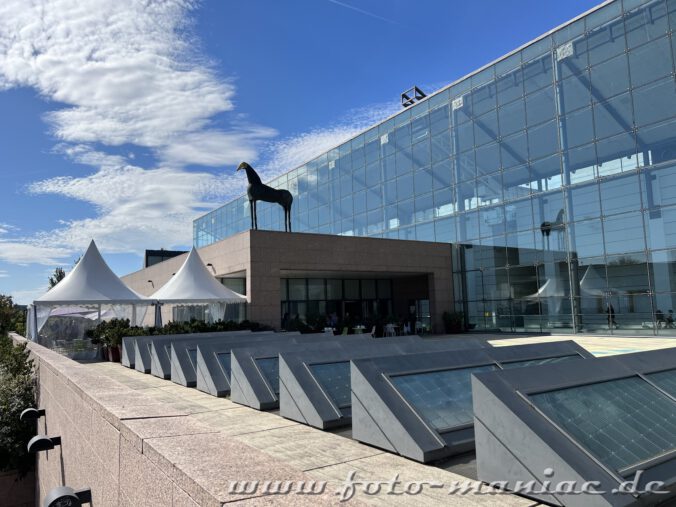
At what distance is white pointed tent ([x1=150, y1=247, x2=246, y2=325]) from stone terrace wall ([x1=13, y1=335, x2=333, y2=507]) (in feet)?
53.2

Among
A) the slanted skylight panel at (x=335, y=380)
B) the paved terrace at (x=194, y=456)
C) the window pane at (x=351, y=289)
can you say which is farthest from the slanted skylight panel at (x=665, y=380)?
the window pane at (x=351, y=289)

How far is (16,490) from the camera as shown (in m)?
12.7

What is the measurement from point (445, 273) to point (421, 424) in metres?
27.1

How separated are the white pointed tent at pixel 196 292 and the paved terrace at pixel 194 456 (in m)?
14.3

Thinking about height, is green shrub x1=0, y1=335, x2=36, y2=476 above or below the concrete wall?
below

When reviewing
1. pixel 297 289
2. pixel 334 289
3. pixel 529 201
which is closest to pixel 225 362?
pixel 297 289

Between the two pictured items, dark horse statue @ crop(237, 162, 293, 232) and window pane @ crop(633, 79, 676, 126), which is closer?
window pane @ crop(633, 79, 676, 126)

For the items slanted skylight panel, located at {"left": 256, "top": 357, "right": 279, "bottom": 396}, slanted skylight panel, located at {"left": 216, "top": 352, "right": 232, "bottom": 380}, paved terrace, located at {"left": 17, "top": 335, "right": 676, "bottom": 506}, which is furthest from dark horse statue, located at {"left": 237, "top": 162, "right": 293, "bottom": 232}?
paved terrace, located at {"left": 17, "top": 335, "right": 676, "bottom": 506}

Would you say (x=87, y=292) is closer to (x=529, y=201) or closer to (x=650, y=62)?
(x=529, y=201)

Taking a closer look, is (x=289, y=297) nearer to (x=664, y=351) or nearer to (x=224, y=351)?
(x=224, y=351)

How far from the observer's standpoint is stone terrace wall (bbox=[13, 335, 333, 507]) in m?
2.93

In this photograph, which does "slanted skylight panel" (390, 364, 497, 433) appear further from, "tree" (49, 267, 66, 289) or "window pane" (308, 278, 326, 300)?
"tree" (49, 267, 66, 289)

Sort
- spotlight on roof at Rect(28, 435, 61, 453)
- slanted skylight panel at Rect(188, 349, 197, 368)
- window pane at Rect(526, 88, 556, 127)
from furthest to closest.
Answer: window pane at Rect(526, 88, 556, 127) → slanted skylight panel at Rect(188, 349, 197, 368) → spotlight on roof at Rect(28, 435, 61, 453)

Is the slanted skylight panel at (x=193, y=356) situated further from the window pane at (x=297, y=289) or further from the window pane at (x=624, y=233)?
the window pane at (x=624, y=233)
